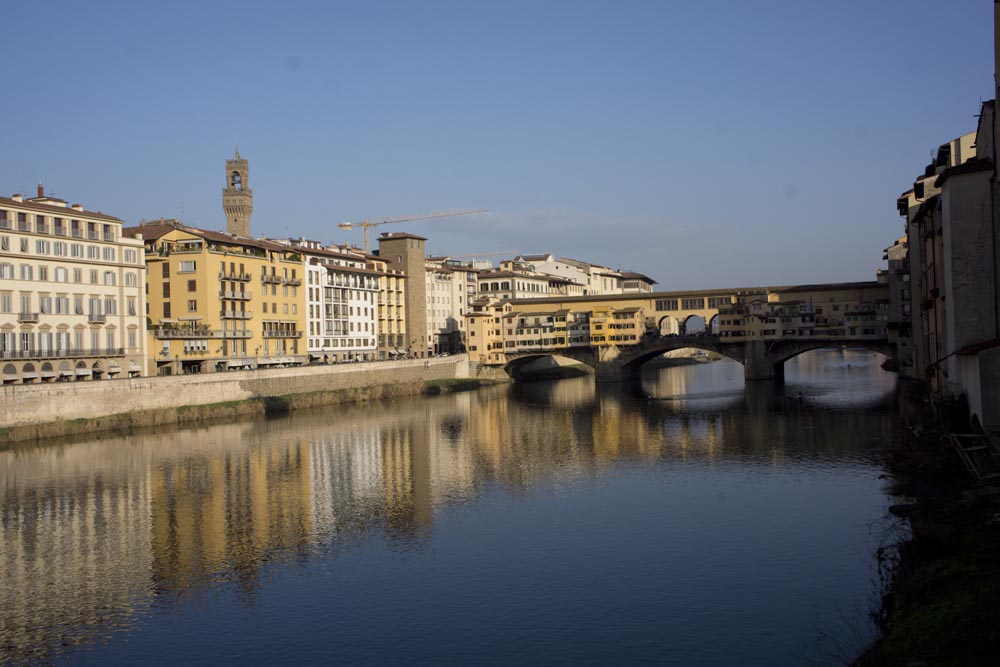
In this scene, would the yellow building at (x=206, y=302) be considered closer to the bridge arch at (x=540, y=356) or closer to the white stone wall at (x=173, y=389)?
the white stone wall at (x=173, y=389)

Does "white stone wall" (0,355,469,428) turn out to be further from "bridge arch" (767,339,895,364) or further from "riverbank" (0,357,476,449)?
"bridge arch" (767,339,895,364)

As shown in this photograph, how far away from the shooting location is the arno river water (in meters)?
16.4

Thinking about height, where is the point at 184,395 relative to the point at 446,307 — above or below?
below

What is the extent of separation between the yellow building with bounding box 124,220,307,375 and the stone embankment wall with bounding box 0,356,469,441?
4.83m

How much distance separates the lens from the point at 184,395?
48594 millimetres

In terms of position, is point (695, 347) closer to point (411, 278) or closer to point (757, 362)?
point (757, 362)

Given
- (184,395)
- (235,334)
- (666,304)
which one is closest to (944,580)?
(184,395)

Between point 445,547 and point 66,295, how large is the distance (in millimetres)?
32567

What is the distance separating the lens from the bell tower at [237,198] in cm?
10225

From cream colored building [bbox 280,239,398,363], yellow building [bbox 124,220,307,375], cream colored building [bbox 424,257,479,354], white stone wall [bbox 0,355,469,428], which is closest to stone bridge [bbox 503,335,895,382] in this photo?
cream colored building [bbox 424,257,479,354]

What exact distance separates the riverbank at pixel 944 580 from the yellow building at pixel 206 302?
43184mm

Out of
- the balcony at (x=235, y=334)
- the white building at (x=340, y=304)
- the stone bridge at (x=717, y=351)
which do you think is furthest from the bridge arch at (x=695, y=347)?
the balcony at (x=235, y=334)

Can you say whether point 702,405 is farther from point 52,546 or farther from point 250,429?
point 52,546

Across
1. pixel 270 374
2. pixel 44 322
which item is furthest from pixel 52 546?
pixel 270 374
